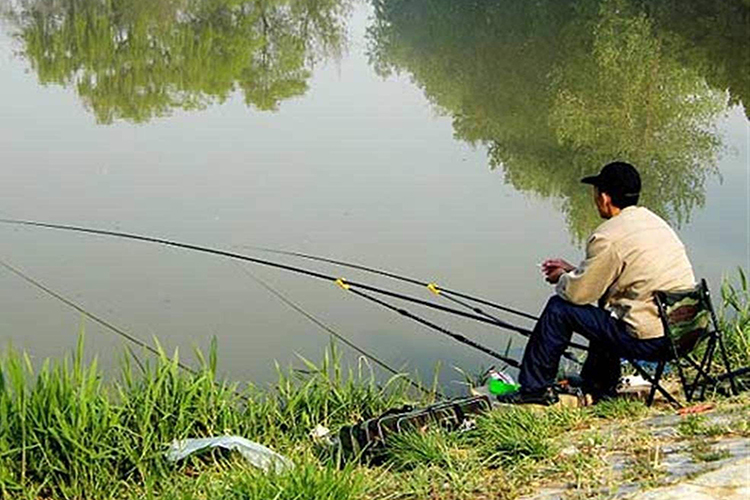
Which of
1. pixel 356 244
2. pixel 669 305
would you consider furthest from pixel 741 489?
pixel 356 244

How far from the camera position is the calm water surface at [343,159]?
23.6 ft

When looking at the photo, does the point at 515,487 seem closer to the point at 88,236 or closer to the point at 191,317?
the point at 191,317

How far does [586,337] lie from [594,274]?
0.30m

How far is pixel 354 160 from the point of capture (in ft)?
39.4

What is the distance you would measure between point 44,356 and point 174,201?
13.0ft

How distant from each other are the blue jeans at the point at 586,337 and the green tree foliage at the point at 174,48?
1126 cm

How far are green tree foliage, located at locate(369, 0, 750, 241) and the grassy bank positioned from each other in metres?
4.91

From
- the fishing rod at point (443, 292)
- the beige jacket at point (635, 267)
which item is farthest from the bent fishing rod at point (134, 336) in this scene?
the beige jacket at point (635, 267)

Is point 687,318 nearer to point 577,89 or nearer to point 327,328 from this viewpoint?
point 327,328

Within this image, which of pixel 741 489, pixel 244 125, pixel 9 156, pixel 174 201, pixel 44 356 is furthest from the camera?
pixel 244 125

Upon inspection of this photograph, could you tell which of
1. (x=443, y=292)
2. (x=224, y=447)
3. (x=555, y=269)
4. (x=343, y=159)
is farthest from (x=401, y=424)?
(x=343, y=159)

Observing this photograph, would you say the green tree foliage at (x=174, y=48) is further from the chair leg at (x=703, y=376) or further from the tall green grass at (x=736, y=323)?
the chair leg at (x=703, y=376)

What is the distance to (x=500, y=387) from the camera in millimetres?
4742

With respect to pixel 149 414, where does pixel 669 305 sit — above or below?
above
